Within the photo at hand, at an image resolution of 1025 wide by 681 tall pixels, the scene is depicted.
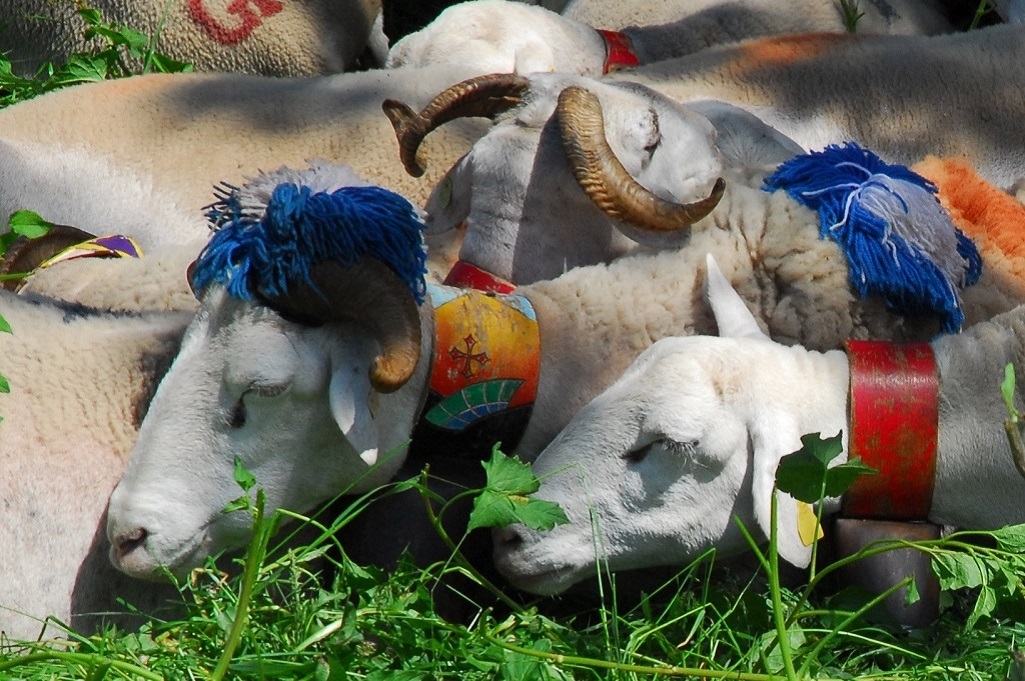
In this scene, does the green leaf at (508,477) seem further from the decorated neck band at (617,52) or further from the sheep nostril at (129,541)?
the decorated neck band at (617,52)

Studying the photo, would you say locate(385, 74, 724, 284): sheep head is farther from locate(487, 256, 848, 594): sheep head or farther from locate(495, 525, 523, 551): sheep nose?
locate(495, 525, 523, 551): sheep nose

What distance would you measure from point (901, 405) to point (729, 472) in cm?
38

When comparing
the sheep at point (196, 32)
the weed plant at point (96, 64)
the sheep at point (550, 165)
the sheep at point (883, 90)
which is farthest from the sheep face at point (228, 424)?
the sheep at point (196, 32)

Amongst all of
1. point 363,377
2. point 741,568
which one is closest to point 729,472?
point 741,568

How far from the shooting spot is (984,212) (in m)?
3.27

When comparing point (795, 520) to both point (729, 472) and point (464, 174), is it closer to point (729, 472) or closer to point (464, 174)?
point (729, 472)

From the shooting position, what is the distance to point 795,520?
2.61m

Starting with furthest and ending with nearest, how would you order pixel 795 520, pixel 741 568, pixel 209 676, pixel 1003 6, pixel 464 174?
pixel 1003 6 < pixel 464 174 < pixel 741 568 < pixel 795 520 < pixel 209 676

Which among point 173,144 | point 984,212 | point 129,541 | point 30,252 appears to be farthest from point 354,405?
point 173,144

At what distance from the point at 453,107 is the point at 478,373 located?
945mm

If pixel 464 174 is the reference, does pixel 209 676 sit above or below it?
below

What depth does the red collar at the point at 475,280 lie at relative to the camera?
3168 millimetres

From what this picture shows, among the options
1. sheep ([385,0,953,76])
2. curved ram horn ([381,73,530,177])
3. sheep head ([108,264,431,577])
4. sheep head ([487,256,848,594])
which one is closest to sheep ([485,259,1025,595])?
sheep head ([487,256,848,594])

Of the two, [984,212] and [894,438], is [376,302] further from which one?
[984,212]
